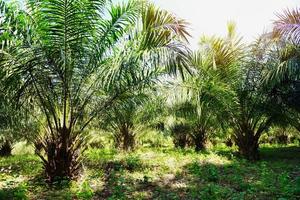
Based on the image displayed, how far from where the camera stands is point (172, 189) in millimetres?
6512

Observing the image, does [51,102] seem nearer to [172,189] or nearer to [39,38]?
[39,38]

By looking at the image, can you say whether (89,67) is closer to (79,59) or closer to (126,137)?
(79,59)

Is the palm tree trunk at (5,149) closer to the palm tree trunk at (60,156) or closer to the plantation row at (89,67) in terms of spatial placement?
the plantation row at (89,67)

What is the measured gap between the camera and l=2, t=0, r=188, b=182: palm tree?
5.95 metres

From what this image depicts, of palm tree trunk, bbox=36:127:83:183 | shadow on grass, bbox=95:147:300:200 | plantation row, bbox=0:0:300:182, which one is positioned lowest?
shadow on grass, bbox=95:147:300:200

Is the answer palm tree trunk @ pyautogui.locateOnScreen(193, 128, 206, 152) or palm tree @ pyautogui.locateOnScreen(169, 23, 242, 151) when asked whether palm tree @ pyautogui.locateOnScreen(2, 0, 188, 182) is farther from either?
palm tree trunk @ pyautogui.locateOnScreen(193, 128, 206, 152)

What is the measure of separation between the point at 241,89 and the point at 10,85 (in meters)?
6.81

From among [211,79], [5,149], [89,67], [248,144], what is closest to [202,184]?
[89,67]

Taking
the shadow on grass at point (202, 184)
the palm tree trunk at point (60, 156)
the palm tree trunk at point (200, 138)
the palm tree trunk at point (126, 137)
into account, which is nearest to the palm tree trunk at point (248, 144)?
the shadow on grass at point (202, 184)

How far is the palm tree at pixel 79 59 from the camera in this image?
5.95 metres

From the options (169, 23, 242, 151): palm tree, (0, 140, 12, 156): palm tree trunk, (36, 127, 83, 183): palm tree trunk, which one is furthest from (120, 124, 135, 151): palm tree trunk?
(36, 127, 83, 183): palm tree trunk

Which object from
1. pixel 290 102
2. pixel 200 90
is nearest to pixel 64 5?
pixel 200 90

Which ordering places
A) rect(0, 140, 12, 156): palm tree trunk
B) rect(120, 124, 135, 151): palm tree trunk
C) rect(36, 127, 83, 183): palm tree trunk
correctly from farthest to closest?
rect(0, 140, 12, 156): palm tree trunk, rect(120, 124, 135, 151): palm tree trunk, rect(36, 127, 83, 183): palm tree trunk

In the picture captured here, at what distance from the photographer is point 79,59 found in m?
6.50
